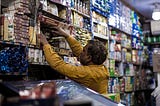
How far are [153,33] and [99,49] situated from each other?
6.03m

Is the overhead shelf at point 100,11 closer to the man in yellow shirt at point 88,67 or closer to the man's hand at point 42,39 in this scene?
the man's hand at point 42,39

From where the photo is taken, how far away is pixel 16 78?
9.48ft

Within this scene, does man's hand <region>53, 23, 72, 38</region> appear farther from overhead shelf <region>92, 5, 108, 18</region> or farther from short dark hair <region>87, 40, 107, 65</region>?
overhead shelf <region>92, 5, 108, 18</region>

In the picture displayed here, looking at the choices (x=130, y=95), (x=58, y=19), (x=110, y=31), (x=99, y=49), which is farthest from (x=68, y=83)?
(x=130, y=95)

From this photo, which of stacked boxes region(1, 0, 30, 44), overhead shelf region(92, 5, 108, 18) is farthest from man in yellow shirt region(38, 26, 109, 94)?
overhead shelf region(92, 5, 108, 18)

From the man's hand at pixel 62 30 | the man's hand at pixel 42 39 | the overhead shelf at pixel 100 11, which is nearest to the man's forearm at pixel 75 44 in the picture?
the man's hand at pixel 62 30

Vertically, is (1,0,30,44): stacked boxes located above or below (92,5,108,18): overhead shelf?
below

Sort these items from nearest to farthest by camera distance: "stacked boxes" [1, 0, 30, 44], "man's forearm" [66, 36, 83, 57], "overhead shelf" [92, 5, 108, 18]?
"stacked boxes" [1, 0, 30, 44]
"man's forearm" [66, 36, 83, 57]
"overhead shelf" [92, 5, 108, 18]

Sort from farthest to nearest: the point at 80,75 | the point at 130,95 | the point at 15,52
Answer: the point at 130,95
the point at 15,52
the point at 80,75

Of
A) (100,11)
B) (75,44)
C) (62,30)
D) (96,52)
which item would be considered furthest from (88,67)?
(100,11)

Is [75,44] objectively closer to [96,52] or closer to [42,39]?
[42,39]

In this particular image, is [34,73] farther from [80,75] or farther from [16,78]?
[80,75]

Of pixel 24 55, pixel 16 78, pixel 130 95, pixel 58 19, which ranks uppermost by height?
pixel 58 19

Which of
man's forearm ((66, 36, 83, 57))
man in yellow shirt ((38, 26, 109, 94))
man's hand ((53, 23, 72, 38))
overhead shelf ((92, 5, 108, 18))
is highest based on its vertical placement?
overhead shelf ((92, 5, 108, 18))
